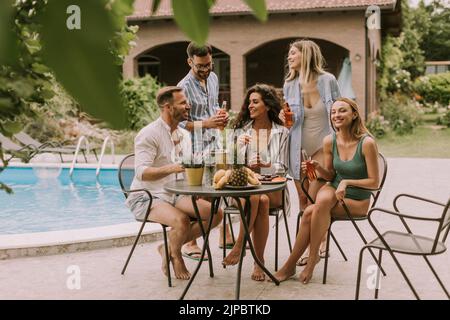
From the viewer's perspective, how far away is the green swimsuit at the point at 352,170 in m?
4.84

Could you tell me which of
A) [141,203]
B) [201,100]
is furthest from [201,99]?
[141,203]

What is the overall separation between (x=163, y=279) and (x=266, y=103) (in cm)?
167

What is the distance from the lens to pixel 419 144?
17.2 m

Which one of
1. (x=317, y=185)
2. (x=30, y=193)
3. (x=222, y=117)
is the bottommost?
(x=30, y=193)

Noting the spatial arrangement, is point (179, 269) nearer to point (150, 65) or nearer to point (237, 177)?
point (237, 177)

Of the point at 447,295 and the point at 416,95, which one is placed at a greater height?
the point at 416,95

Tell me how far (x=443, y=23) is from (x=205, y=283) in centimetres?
4893

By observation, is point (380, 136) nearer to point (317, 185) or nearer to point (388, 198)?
point (388, 198)

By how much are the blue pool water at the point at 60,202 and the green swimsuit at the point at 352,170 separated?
4.19 metres

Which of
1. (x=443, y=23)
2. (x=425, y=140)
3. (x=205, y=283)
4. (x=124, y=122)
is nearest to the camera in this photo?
(x=124, y=122)

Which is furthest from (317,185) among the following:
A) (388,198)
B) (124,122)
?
(124,122)

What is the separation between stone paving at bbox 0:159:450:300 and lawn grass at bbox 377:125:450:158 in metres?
9.80

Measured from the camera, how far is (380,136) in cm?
1828

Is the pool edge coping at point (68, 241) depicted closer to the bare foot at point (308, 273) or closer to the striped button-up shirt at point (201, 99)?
the striped button-up shirt at point (201, 99)
